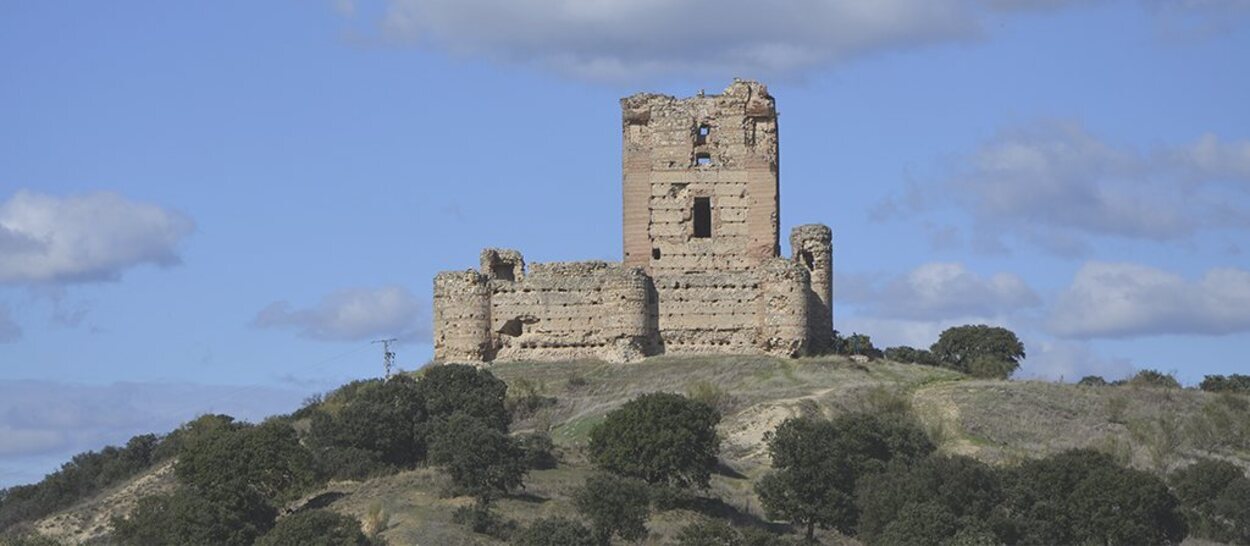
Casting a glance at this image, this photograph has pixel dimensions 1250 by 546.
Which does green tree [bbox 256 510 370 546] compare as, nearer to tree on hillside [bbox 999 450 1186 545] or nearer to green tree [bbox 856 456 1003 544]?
green tree [bbox 856 456 1003 544]

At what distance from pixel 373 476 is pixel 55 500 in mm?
13171

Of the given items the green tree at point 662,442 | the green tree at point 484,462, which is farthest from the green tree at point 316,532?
the green tree at point 662,442

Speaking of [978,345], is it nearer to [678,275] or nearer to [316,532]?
[678,275]

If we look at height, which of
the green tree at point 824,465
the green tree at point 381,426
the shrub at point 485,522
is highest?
the green tree at point 381,426

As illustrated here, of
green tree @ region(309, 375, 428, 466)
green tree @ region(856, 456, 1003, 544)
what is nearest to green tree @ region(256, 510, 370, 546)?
green tree @ region(309, 375, 428, 466)

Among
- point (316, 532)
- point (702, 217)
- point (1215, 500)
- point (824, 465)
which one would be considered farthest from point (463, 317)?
point (1215, 500)

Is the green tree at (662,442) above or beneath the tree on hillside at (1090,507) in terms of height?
above

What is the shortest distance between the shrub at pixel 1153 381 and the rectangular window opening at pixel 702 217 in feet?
36.1

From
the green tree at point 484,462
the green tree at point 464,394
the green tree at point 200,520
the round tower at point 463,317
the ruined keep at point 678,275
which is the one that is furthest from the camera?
the round tower at point 463,317

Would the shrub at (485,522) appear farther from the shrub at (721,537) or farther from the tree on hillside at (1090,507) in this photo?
the tree on hillside at (1090,507)

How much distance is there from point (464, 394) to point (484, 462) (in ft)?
18.2

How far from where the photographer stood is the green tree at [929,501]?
2179 inches

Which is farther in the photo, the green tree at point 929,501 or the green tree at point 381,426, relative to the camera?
the green tree at point 381,426

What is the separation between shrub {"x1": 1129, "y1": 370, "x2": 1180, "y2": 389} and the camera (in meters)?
70.2
